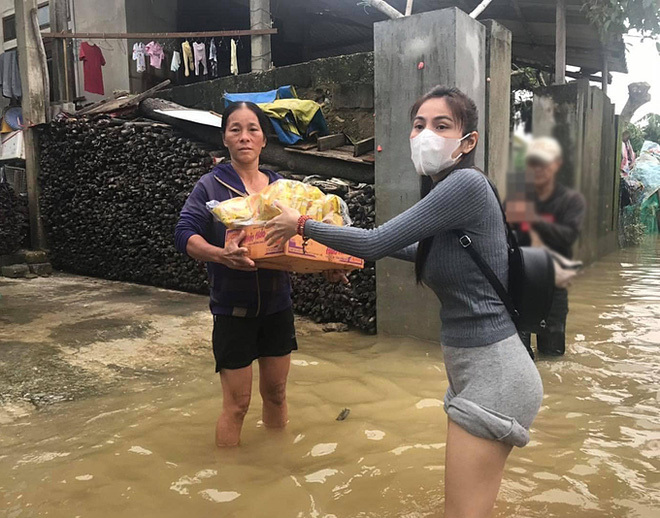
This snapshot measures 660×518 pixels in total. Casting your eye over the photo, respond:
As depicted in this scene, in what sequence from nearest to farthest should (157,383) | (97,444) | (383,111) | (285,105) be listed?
(97,444)
(157,383)
(383,111)
(285,105)

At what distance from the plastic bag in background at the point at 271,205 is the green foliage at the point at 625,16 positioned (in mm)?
4948

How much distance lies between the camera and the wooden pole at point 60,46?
32.0ft

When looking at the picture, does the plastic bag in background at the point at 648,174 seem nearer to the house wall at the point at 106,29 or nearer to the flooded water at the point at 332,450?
the flooded water at the point at 332,450

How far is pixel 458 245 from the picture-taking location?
1714mm

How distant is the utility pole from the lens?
921 cm

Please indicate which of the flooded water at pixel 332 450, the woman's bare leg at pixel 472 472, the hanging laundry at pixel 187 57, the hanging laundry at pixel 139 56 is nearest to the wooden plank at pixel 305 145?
the flooded water at pixel 332 450

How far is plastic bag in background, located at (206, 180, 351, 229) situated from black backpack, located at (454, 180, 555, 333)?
87cm

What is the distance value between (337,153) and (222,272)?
324 cm

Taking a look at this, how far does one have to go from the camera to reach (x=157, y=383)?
4.23m

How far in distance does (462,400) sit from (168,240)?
6.40 m

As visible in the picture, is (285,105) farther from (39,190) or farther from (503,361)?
(39,190)

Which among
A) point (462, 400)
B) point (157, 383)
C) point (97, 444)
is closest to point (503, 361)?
point (462, 400)

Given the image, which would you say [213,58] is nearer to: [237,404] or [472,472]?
[237,404]

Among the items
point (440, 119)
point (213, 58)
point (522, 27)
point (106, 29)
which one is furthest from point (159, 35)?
point (440, 119)
